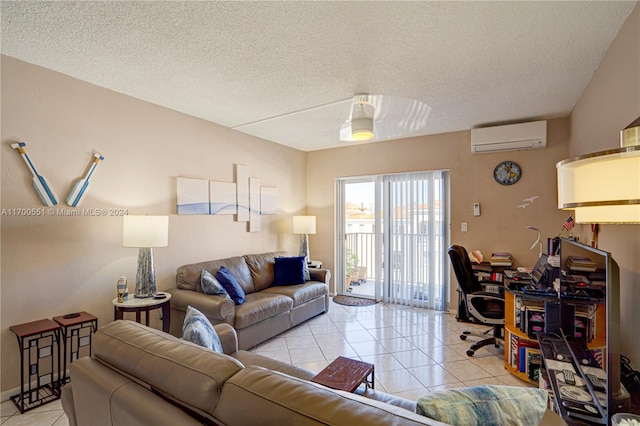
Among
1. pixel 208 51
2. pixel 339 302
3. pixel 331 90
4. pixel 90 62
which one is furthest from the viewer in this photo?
pixel 339 302

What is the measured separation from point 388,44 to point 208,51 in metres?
1.30

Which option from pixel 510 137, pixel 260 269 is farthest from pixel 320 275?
pixel 510 137

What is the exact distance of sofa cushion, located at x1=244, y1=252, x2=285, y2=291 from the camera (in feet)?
12.8

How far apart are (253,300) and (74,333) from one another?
155 cm

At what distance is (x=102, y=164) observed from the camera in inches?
109

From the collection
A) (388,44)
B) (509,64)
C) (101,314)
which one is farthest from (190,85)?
(509,64)

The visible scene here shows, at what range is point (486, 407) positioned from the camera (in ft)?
2.98

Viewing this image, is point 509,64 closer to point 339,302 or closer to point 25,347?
point 339,302

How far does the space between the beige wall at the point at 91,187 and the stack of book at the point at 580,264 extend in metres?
3.50

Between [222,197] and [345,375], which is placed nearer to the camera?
Answer: [345,375]

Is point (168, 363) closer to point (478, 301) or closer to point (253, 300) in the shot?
point (253, 300)

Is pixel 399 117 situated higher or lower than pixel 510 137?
higher

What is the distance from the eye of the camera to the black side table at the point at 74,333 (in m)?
2.32

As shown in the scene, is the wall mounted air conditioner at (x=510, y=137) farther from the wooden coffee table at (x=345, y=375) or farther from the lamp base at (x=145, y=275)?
the lamp base at (x=145, y=275)
